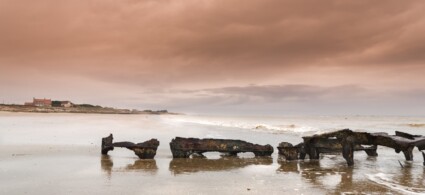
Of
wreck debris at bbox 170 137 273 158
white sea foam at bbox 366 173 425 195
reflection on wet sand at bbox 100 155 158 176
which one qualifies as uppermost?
wreck debris at bbox 170 137 273 158

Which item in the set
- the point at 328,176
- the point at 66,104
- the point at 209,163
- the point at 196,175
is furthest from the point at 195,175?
the point at 66,104

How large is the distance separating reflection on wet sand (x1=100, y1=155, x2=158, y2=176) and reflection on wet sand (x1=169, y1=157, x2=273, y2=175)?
0.54 metres

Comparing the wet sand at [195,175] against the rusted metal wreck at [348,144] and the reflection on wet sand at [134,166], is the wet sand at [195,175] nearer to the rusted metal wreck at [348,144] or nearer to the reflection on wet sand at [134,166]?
the reflection on wet sand at [134,166]

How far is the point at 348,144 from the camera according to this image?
1065cm

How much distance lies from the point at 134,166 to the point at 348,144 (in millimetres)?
6102

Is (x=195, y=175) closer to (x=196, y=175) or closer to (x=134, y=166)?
(x=196, y=175)

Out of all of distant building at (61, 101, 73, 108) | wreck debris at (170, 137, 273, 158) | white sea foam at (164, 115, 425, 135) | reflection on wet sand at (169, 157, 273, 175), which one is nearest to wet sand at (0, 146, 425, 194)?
reflection on wet sand at (169, 157, 273, 175)

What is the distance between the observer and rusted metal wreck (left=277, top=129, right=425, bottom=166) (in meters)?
10.3

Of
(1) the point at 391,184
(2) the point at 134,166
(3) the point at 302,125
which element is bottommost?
(2) the point at 134,166

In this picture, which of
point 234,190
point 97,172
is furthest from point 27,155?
point 234,190

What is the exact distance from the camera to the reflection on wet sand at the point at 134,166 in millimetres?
9438

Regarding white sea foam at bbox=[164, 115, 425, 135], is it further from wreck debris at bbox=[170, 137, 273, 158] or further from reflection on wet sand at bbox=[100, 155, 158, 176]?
reflection on wet sand at bbox=[100, 155, 158, 176]

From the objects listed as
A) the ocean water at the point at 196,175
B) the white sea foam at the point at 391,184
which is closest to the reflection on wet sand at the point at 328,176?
the ocean water at the point at 196,175

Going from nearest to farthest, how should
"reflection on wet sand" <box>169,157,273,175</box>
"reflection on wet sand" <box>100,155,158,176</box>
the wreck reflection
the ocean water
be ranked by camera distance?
the ocean water, the wreck reflection, "reflection on wet sand" <box>100,155,158,176</box>, "reflection on wet sand" <box>169,157,273,175</box>
